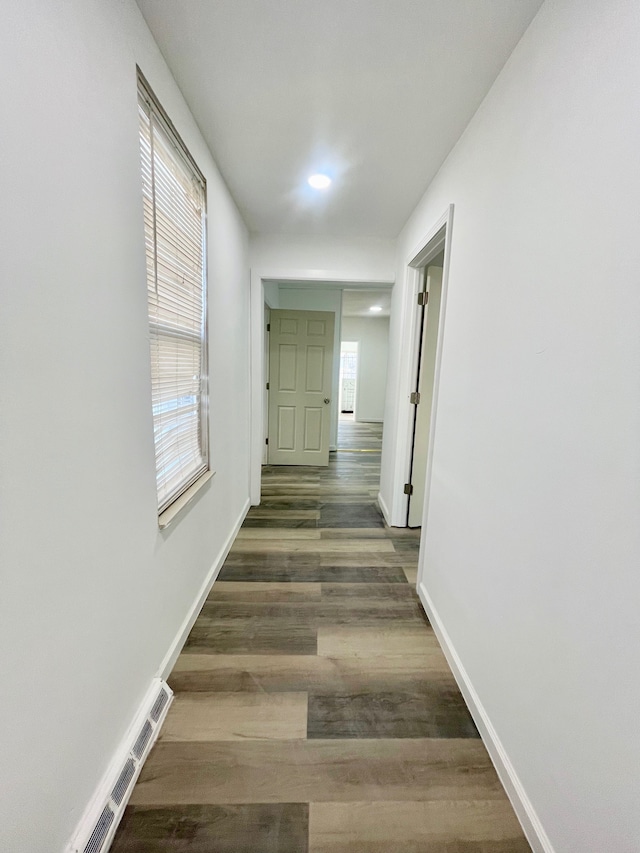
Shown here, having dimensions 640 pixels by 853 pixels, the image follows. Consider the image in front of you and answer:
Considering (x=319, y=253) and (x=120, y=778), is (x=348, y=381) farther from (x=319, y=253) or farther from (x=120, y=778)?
(x=120, y=778)

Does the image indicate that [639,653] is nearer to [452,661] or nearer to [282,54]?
[452,661]

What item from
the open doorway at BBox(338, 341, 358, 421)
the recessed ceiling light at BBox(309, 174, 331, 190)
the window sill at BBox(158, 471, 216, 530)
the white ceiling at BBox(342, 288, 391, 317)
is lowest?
the window sill at BBox(158, 471, 216, 530)

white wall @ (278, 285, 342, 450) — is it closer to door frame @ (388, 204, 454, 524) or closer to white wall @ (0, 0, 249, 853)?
door frame @ (388, 204, 454, 524)

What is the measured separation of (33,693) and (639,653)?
125 centimetres

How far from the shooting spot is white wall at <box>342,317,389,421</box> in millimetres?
7828

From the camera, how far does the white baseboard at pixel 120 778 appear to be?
0.87m

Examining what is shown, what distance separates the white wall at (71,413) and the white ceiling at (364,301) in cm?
439

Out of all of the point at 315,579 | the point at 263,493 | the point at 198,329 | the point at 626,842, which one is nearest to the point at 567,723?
the point at 626,842

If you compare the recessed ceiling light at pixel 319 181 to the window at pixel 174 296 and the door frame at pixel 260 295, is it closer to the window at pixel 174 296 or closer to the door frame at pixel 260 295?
the window at pixel 174 296

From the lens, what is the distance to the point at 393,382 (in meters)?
2.93

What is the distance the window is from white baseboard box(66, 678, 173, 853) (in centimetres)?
71

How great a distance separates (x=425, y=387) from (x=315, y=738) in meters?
2.20

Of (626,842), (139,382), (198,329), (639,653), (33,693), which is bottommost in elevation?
(626,842)

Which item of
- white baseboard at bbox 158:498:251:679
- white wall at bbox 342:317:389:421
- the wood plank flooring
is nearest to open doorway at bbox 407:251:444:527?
the wood plank flooring
